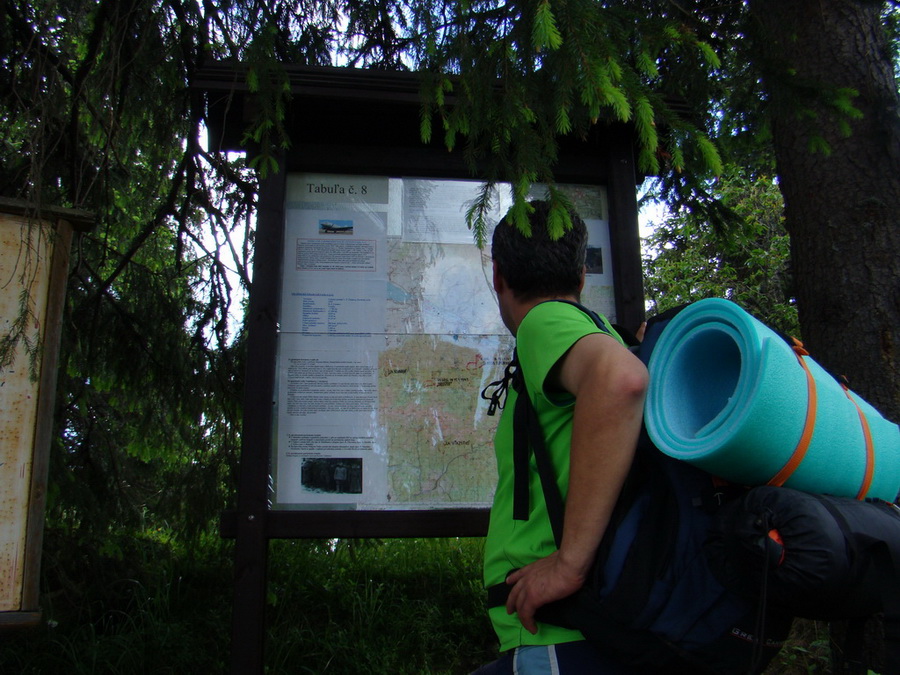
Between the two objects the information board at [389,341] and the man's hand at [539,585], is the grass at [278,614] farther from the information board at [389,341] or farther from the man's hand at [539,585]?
the man's hand at [539,585]

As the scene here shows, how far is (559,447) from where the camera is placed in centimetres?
160

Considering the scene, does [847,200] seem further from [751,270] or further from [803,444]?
[751,270]

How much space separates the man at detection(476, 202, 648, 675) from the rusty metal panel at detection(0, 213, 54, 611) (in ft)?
4.86

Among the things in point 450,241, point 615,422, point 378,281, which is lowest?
point 615,422

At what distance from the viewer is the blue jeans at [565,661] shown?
1.42 meters

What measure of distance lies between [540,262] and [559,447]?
0.47 meters

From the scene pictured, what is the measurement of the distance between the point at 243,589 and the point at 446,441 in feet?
2.98

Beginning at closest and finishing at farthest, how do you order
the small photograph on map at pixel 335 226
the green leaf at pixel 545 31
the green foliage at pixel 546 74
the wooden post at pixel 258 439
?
the green leaf at pixel 545 31, the green foliage at pixel 546 74, the wooden post at pixel 258 439, the small photograph on map at pixel 335 226

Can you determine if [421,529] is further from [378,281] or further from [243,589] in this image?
[378,281]

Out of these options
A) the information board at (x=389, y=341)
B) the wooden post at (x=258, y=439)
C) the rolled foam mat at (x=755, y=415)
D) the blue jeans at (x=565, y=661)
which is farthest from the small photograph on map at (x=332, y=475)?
the rolled foam mat at (x=755, y=415)

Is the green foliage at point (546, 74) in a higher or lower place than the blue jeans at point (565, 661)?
higher

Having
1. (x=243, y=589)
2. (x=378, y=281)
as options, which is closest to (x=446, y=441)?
(x=378, y=281)

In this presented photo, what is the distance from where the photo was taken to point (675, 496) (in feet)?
4.66

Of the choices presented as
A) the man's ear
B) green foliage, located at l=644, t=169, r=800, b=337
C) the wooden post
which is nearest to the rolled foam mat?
the man's ear
